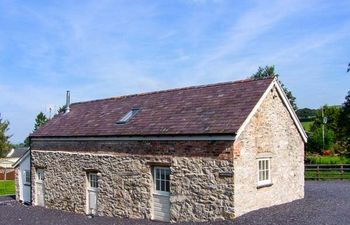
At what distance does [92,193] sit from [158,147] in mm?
4975

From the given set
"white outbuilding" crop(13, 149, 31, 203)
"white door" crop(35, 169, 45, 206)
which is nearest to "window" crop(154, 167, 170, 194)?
"white door" crop(35, 169, 45, 206)

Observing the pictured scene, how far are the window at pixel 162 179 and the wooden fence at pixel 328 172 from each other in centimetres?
1589

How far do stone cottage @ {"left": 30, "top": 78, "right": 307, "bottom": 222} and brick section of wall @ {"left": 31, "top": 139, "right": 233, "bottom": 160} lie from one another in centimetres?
4

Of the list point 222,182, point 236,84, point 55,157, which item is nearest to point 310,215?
point 222,182

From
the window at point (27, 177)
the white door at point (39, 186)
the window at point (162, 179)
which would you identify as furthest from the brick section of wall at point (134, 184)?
the window at point (27, 177)

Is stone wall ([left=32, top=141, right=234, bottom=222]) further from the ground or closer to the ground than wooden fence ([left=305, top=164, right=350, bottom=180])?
further from the ground

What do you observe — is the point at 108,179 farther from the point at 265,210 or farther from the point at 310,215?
the point at 310,215

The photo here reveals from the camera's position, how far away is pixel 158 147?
54.2 feet

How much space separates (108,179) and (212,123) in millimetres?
5937

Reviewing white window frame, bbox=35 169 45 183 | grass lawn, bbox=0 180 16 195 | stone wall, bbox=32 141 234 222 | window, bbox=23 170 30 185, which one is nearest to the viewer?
stone wall, bbox=32 141 234 222

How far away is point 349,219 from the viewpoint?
43.1 feet

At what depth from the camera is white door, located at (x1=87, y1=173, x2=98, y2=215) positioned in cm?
1933

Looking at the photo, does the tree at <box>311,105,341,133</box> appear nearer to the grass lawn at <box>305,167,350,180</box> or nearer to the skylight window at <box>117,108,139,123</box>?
the grass lawn at <box>305,167,350,180</box>

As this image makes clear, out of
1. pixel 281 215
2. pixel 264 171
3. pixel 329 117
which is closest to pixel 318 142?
pixel 329 117
